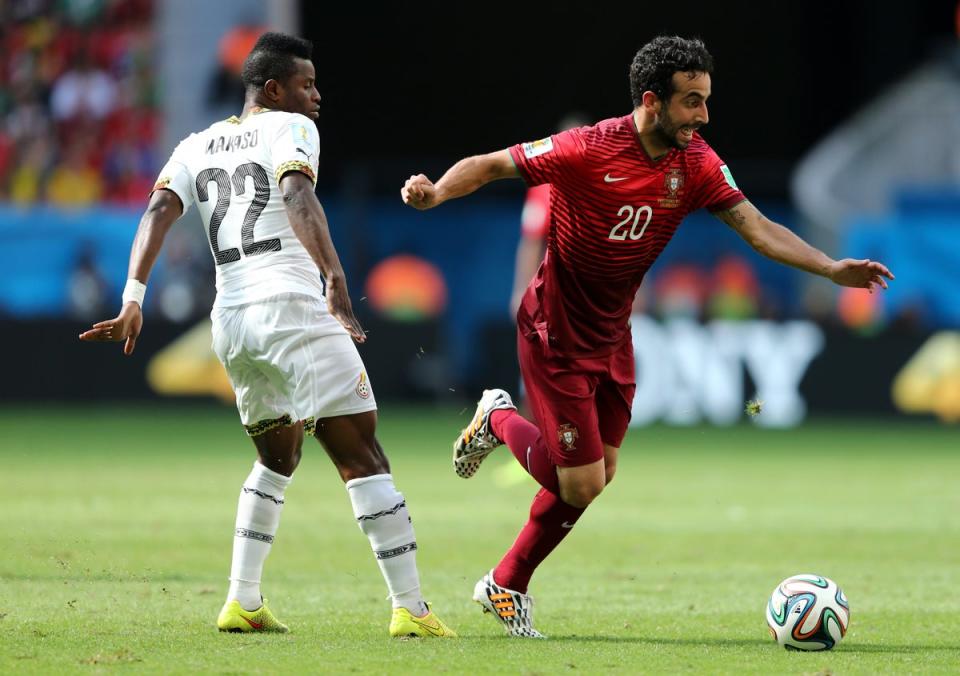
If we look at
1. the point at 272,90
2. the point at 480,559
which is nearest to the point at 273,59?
the point at 272,90

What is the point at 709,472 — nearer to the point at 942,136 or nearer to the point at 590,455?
the point at 590,455

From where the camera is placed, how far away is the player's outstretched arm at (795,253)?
671cm

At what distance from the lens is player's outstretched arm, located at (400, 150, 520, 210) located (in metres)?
6.39

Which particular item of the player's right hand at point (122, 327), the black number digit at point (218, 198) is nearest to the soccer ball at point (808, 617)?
the black number digit at point (218, 198)

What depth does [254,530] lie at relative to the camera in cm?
686

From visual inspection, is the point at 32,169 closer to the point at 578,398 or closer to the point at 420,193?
the point at 578,398

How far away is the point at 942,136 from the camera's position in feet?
82.7

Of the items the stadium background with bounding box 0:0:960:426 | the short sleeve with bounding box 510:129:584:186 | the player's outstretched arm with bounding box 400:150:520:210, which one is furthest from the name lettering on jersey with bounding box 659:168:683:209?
the stadium background with bounding box 0:0:960:426

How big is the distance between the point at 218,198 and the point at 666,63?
1.95 metres

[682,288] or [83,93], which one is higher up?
[83,93]

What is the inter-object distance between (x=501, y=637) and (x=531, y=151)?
2.05 meters

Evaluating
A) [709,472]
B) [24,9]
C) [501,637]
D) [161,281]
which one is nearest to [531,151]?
[501,637]

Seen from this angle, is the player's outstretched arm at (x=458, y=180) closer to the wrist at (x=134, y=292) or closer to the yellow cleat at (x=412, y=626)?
the wrist at (x=134, y=292)

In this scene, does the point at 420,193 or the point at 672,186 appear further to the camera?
the point at 672,186
